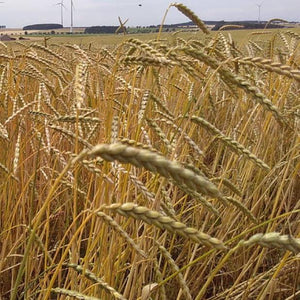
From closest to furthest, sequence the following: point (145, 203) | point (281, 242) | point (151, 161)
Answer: point (151, 161), point (281, 242), point (145, 203)

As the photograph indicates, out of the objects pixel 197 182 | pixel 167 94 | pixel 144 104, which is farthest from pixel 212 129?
pixel 167 94

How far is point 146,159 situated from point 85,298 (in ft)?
1.15

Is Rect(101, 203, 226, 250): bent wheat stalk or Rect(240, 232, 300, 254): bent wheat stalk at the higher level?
Rect(101, 203, 226, 250): bent wheat stalk

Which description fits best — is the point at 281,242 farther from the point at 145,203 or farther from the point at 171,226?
the point at 145,203

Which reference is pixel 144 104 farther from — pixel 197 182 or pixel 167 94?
pixel 167 94

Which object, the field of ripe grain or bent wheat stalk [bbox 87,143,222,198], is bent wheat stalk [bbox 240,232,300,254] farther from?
bent wheat stalk [bbox 87,143,222,198]

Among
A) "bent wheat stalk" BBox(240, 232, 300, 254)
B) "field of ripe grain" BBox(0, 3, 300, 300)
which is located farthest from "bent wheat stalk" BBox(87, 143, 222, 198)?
"bent wheat stalk" BBox(240, 232, 300, 254)

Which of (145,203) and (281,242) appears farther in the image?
(145,203)

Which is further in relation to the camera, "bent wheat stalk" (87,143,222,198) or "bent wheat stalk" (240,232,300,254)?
"bent wheat stalk" (240,232,300,254)

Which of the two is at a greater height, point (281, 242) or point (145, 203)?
point (281, 242)

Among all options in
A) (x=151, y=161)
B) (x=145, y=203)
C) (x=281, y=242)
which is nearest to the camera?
(x=151, y=161)

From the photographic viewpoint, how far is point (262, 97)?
0.66 metres

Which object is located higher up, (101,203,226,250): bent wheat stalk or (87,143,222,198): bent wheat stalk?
(87,143,222,198): bent wheat stalk

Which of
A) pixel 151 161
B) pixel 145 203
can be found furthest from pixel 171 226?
pixel 145 203
